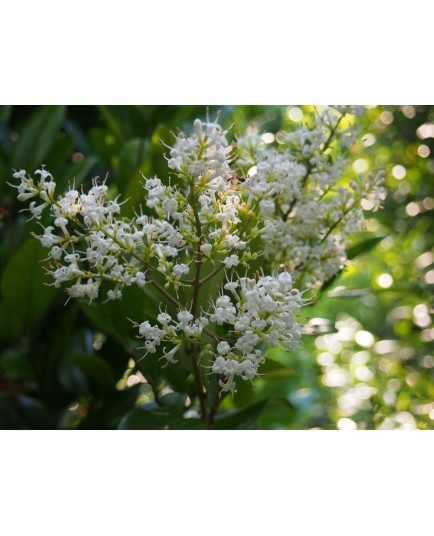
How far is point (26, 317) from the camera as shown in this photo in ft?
3.49

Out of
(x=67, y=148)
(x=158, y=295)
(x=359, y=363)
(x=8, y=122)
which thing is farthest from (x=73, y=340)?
(x=359, y=363)

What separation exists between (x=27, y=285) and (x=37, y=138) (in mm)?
276

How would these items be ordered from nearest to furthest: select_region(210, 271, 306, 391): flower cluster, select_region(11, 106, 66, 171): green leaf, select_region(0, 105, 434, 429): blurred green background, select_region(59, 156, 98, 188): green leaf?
select_region(210, 271, 306, 391): flower cluster
select_region(0, 105, 434, 429): blurred green background
select_region(59, 156, 98, 188): green leaf
select_region(11, 106, 66, 171): green leaf

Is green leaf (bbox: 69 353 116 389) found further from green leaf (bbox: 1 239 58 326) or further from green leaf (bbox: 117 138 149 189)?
green leaf (bbox: 117 138 149 189)

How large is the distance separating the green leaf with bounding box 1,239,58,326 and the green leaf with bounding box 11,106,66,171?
214 mm

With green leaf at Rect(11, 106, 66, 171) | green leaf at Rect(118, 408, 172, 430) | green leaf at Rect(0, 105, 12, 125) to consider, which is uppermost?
green leaf at Rect(0, 105, 12, 125)

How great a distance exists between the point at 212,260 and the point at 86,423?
565 millimetres

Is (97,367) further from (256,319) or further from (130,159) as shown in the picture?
(256,319)

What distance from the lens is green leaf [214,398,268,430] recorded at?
2.47ft

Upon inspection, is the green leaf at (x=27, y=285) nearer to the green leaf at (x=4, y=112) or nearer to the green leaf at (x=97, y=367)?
the green leaf at (x=97, y=367)

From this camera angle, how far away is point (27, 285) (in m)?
0.99

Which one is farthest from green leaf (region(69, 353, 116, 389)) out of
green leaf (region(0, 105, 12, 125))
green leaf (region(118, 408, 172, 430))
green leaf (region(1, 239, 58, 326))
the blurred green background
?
green leaf (region(0, 105, 12, 125))

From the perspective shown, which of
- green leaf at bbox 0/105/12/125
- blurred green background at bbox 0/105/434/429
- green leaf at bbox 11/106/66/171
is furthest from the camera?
green leaf at bbox 0/105/12/125

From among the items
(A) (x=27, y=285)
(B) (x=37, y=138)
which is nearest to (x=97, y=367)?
(A) (x=27, y=285)
